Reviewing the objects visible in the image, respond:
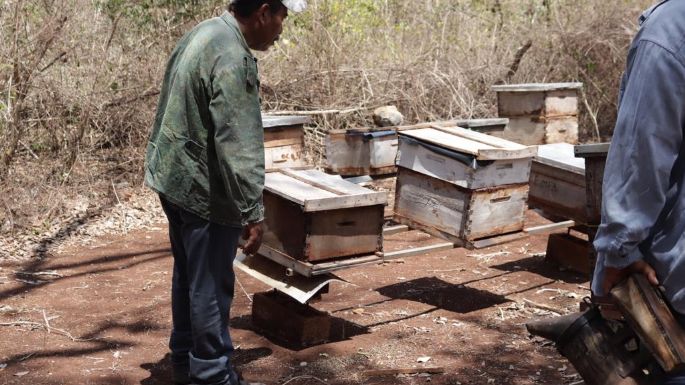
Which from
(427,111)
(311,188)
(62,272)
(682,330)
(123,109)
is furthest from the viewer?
(427,111)

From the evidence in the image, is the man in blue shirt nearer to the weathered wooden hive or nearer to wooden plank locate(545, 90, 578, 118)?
the weathered wooden hive

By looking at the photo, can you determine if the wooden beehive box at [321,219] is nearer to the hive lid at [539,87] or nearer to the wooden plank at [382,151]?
the wooden plank at [382,151]

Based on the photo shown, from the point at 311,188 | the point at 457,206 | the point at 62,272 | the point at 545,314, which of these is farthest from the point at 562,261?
the point at 62,272

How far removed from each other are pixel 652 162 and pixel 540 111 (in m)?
6.20

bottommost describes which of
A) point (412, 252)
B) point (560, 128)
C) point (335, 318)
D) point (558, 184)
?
point (335, 318)

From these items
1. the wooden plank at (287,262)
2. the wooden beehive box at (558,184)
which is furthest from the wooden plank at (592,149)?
the wooden plank at (287,262)

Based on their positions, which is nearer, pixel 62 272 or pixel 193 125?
pixel 193 125

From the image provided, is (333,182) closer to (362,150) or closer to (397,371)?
(397,371)

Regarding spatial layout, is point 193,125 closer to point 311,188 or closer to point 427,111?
point 311,188

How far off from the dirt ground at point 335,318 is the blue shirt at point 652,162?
91.0 inches

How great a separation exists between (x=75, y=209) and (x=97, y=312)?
8.39 ft

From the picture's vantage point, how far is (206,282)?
13.7 ft

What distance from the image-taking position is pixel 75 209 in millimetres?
8391

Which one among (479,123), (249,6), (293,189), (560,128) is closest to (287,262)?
(293,189)
